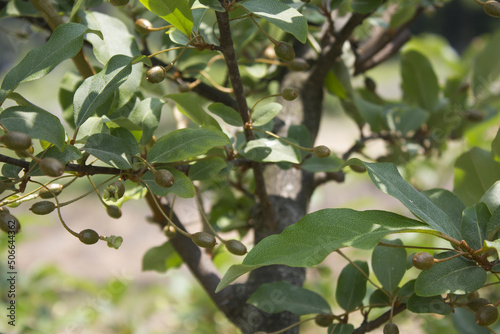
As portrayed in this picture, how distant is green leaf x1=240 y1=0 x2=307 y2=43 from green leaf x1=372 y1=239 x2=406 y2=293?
22 cm

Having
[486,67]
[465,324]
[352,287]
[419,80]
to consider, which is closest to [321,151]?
[352,287]

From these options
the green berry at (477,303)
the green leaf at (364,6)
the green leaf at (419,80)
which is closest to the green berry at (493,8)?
the green leaf at (364,6)

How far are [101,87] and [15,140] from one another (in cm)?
9

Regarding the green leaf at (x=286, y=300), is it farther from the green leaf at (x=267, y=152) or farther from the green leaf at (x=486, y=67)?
the green leaf at (x=486, y=67)

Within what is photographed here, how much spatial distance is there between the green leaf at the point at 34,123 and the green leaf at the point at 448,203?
30cm

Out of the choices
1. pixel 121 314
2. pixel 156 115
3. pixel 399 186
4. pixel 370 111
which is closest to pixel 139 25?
pixel 156 115

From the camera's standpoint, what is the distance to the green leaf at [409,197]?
0.37 m

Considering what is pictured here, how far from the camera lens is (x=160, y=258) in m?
0.64

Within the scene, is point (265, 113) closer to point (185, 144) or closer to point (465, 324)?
point (185, 144)

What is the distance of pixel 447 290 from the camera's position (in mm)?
364

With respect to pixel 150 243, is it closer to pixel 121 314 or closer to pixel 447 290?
pixel 121 314

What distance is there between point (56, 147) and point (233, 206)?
40 centimetres

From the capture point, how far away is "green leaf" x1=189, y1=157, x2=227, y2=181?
452 millimetres

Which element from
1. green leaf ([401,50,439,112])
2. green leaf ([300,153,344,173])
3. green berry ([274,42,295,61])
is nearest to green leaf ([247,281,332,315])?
green leaf ([300,153,344,173])
